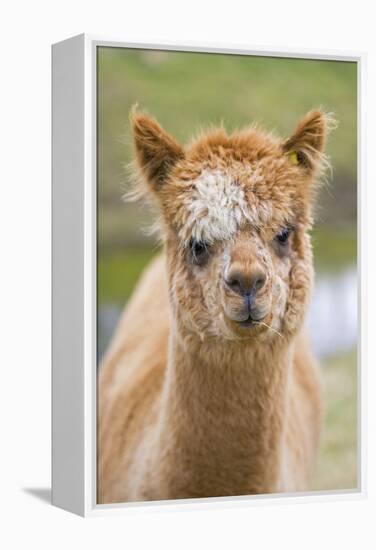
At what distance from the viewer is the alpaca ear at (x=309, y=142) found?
Answer: 577 centimetres

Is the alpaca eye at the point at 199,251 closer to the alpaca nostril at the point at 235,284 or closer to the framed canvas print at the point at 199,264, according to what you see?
the framed canvas print at the point at 199,264

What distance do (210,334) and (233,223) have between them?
599 mm

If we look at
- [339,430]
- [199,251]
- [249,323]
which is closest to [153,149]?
[199,251]

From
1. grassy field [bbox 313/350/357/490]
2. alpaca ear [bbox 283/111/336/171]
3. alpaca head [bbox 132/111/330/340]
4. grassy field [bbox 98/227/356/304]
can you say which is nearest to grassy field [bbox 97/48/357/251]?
grassy field [bbox 98/227/356/304]

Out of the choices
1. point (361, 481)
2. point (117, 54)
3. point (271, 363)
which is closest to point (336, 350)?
point (361, 481)

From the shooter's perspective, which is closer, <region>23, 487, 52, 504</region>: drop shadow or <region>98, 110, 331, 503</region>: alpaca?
<region>98, 110, 331, 503</region>: alpaca

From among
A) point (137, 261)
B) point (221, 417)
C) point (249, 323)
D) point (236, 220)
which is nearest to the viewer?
point (249, 323)

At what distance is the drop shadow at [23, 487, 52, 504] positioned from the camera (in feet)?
20.8

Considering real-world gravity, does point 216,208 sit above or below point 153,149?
below

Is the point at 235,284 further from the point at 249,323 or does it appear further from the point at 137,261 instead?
the point at 137,261

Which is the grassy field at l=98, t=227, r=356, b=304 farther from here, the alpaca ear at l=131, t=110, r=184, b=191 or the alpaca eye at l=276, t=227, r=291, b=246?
the alpaca eye at l=276, t=227, r=291, b=246

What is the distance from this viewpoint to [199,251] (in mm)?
5418

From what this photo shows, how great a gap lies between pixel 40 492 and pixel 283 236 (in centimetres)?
238

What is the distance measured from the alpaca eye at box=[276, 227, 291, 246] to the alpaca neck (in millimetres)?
563
